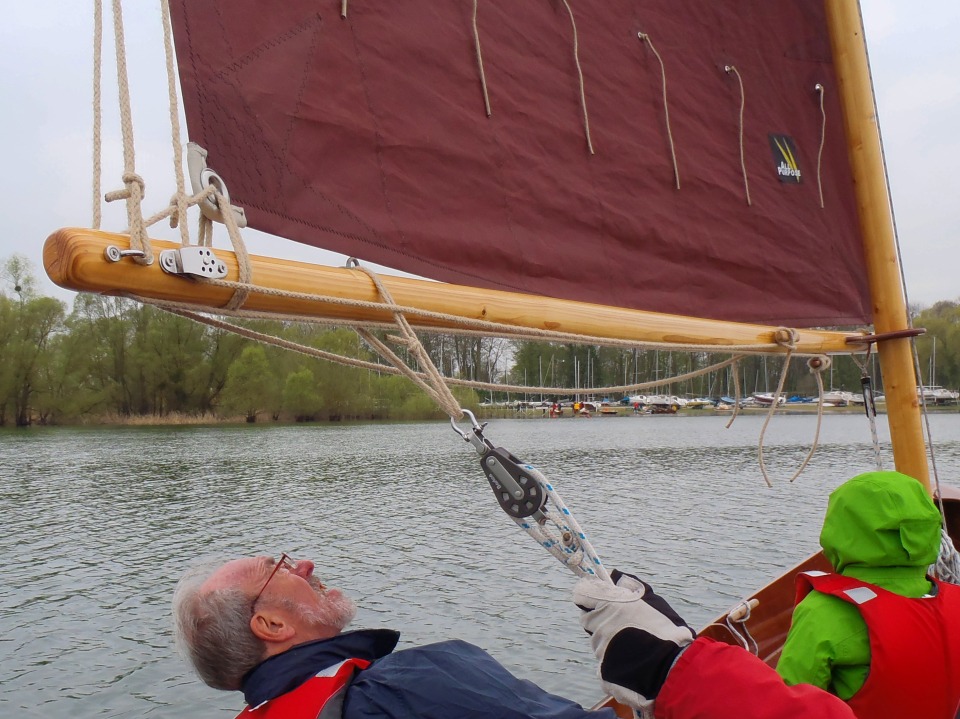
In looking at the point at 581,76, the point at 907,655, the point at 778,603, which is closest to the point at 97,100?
the point at 581,76

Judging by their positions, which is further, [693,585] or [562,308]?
[693,585]

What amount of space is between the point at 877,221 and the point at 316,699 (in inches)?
119

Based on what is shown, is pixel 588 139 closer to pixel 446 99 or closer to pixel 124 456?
pixel 446 99

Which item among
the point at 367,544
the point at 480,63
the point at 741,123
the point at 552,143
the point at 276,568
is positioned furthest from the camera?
the point at 367,544

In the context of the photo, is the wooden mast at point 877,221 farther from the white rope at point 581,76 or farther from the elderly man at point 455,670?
the elderly man at point 455,670

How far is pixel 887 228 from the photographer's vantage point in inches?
134

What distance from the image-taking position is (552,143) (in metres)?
2.77

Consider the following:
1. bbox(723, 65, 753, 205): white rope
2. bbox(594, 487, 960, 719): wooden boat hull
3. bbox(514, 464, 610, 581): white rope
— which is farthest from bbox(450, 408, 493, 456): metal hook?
bbox(594, 487, 960, 719): wooden boat hull

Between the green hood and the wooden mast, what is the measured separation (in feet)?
4.82

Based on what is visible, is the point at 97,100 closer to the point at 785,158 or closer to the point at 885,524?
the point at 885,524

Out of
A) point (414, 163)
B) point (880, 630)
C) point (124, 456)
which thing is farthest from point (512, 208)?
point (124, 456)

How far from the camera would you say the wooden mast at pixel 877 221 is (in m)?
3.32

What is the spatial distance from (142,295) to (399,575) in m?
9.15

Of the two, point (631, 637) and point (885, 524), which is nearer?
point (631, 637)
